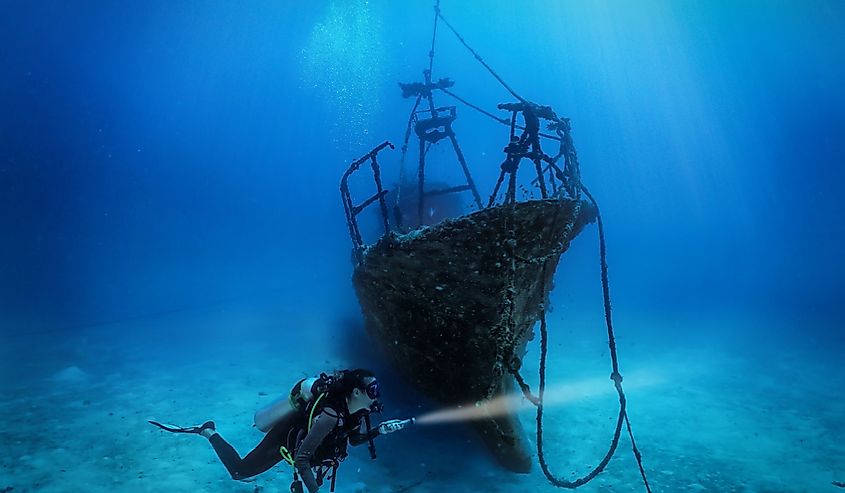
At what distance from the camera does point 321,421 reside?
403cm

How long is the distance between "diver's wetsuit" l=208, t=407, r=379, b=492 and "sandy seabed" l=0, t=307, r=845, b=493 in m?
1.48

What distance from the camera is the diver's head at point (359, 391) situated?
4.18 metres

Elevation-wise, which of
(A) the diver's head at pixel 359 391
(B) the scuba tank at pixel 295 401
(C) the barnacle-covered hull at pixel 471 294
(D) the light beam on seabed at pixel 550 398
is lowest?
(D) the light beam on seabed at pixel 550 398

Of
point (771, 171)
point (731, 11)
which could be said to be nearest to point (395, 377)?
point (731, 11)

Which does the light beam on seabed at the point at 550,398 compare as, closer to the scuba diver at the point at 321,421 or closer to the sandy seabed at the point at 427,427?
the sandy seabed at the point at 427,427

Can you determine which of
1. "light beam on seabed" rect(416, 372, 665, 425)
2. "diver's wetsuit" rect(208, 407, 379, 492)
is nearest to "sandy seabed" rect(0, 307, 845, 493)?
"light beam on seabed" rect(416, 372, 665, 425)

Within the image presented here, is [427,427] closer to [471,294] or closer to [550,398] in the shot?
[471,294]

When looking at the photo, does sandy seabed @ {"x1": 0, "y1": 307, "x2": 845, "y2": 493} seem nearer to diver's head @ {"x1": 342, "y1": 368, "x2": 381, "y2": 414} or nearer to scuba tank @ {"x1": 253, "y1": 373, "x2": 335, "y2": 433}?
scuba tank @ {"x1": 253, "y1": 373, "x2": 335, "y2": 433}

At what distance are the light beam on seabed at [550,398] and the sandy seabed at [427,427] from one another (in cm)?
10

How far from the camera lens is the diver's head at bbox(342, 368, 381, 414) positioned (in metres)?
4.18

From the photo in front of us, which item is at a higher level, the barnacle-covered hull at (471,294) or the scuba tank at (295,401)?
the barnacle-covered hull at (471,294)

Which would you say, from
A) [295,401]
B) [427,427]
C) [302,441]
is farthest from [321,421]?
[427,427]

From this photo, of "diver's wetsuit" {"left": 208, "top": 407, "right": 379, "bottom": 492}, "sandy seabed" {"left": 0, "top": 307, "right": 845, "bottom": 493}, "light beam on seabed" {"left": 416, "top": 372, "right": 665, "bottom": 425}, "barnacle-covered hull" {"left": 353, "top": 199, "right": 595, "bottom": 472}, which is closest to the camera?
"diver's wetsuit" {"left": 208, "top": 407, "right": 379, "bottom": 492}

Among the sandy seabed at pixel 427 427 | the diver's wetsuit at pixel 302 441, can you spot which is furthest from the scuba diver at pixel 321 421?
the sandy seabed at pixel 427 427
